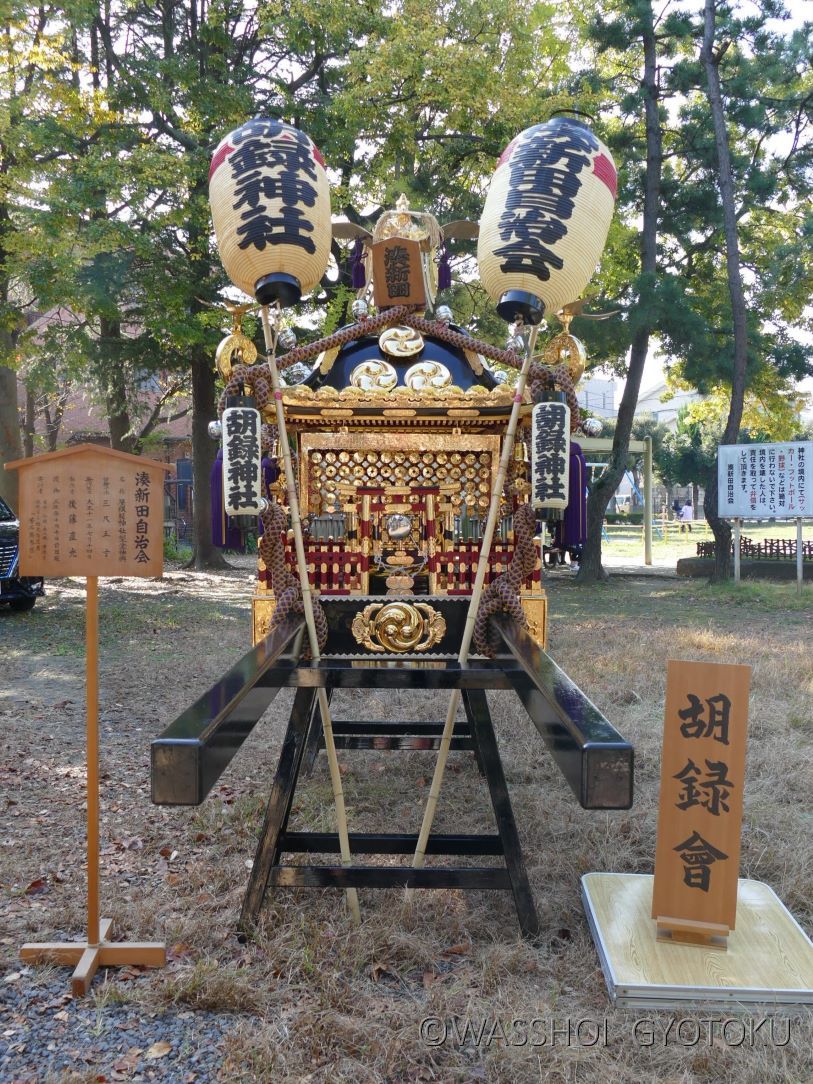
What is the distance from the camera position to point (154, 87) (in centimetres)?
998

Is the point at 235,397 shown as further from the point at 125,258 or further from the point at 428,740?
the point at 125,258

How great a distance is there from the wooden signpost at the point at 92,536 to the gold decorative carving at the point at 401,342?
4.67ft

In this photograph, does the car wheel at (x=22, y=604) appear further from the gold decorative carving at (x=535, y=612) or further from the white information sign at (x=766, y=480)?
the white information sign at (x=766, y=480)

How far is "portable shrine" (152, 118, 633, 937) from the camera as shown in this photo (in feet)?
8.47

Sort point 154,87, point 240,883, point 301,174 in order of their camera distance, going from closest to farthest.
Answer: point 301,174 < point 240,883 < point 154,87

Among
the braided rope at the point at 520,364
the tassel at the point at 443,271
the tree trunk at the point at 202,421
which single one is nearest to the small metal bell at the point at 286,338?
the braided rope at the point at 520,364

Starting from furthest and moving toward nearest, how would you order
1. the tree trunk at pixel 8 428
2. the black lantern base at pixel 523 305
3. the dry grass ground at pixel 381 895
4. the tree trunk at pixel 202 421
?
the tree trunk at pixel 202 421 → the tree trunk at pixel 8 428 → the black lantern base at pixel 523 305 → the dry grass ground at pixel 381 895

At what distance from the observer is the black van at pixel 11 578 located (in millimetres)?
9570

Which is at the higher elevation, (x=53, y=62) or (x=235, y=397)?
(x=53, y=62)

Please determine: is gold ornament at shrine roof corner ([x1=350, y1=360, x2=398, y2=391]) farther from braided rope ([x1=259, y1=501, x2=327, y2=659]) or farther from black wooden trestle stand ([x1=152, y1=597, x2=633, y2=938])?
black wooden trestle stand ([x1=152, y1=597, x2=633, y2=938])

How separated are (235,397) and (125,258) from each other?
809cm

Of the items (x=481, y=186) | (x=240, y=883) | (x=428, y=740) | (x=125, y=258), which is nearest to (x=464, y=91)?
(x=481, y=186)

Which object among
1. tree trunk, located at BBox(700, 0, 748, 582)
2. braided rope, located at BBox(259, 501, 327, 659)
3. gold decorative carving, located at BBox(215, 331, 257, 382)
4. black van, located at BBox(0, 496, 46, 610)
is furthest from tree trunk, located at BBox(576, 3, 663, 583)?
gold decorative carving, located at BBox(215, 331, 257, 382)

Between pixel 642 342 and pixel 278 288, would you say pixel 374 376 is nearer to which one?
pixel 278 288
